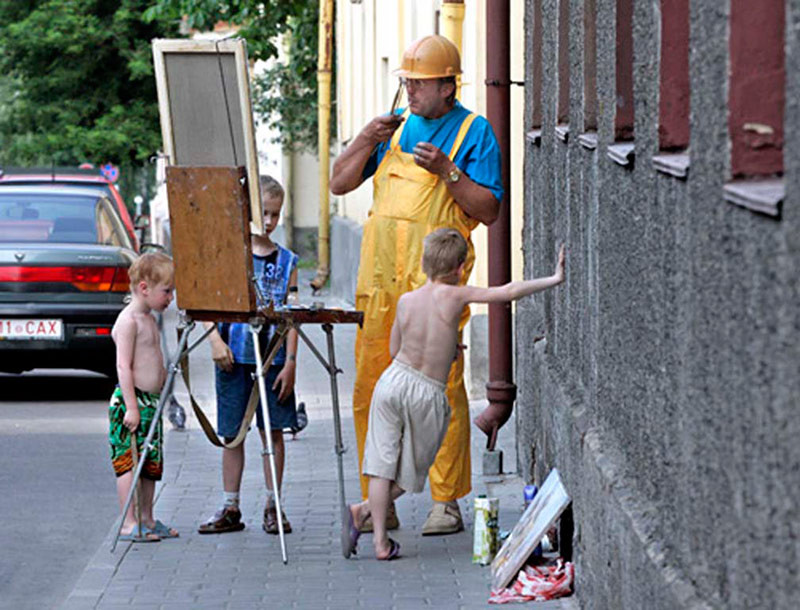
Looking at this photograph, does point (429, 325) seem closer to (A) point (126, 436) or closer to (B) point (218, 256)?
(B) point (218, 256)

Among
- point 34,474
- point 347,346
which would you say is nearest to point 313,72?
point 347,346

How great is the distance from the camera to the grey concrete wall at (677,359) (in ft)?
11.2

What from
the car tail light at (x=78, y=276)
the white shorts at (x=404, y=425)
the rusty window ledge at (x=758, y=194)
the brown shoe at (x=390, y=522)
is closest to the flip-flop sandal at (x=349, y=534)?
the white shorts at (x=404, y=425)

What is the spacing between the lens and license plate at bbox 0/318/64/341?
1412 centimetres

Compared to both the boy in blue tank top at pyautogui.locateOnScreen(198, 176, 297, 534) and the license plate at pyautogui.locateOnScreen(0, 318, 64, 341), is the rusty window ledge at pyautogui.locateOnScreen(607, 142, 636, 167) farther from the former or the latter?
the license plate at pyautogui.locateOnScreen(0, 318, 64, 341)

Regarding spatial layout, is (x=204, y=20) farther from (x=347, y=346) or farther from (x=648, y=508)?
(x=648, y=508)

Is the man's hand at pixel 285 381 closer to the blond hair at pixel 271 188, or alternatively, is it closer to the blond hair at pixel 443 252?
the blond hair at pixel 271 188

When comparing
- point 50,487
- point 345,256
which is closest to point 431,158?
point 50,487

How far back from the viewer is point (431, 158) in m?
7.73

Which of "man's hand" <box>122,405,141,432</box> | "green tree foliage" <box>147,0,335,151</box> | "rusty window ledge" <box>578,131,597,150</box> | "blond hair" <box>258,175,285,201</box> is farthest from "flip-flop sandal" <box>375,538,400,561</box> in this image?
"green tree foliage" <box>147,0,335,151</box>

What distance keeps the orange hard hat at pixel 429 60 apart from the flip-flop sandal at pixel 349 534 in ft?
6.16

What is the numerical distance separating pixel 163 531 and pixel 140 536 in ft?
0.52

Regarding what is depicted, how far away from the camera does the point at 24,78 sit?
150 feet

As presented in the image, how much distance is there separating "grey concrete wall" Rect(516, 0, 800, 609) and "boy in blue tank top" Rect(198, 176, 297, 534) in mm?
1259
